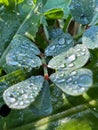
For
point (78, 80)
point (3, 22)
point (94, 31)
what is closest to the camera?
point (78, 80)

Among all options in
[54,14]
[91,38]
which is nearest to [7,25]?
[54,14]

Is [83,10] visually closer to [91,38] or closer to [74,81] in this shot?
[91,38]

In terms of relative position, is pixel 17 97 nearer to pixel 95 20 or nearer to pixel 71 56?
pixel 71 56

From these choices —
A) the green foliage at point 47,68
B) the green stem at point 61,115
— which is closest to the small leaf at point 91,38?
the green foliage at point 47,68

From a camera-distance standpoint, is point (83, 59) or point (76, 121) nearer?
point (83, 59)

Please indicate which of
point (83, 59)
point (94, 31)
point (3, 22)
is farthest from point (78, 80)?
point (3, 22)

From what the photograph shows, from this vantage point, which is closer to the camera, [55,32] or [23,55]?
[23,55]

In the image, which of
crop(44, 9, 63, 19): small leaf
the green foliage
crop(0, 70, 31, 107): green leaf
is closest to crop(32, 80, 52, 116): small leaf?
the green foliage
